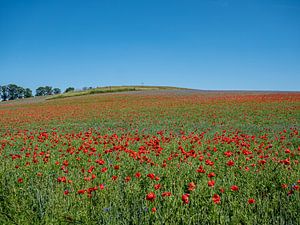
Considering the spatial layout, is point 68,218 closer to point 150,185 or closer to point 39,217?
point 39,217

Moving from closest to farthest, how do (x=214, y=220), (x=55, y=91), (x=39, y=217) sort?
(x=214, y=220)
(x=39, y=217)
(x=55, y=91)

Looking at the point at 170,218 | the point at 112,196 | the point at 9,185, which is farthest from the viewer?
the point at 9,185

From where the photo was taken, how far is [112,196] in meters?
4.52

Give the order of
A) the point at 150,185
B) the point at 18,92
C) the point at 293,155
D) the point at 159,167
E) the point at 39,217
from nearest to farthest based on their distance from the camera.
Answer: the point at 39,217
the point at 150,185
the point at 159,167
the point at 293,155
the point at 18,92

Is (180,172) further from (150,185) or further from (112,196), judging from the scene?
(112,196)

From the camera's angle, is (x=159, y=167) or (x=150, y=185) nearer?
(x=150, y=185)

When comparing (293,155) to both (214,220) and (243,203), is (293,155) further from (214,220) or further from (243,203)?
(214,220)

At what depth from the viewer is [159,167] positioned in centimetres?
607

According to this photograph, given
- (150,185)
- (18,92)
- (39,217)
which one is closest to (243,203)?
(150,185)

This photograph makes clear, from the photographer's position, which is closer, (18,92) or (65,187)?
(65,187)

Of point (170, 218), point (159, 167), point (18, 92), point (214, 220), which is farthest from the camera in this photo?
point (18, 92)

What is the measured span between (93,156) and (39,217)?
12.4ft

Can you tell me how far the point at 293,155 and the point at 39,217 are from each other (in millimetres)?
6021

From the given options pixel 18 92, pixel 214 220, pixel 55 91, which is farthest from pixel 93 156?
pixel 55 91
